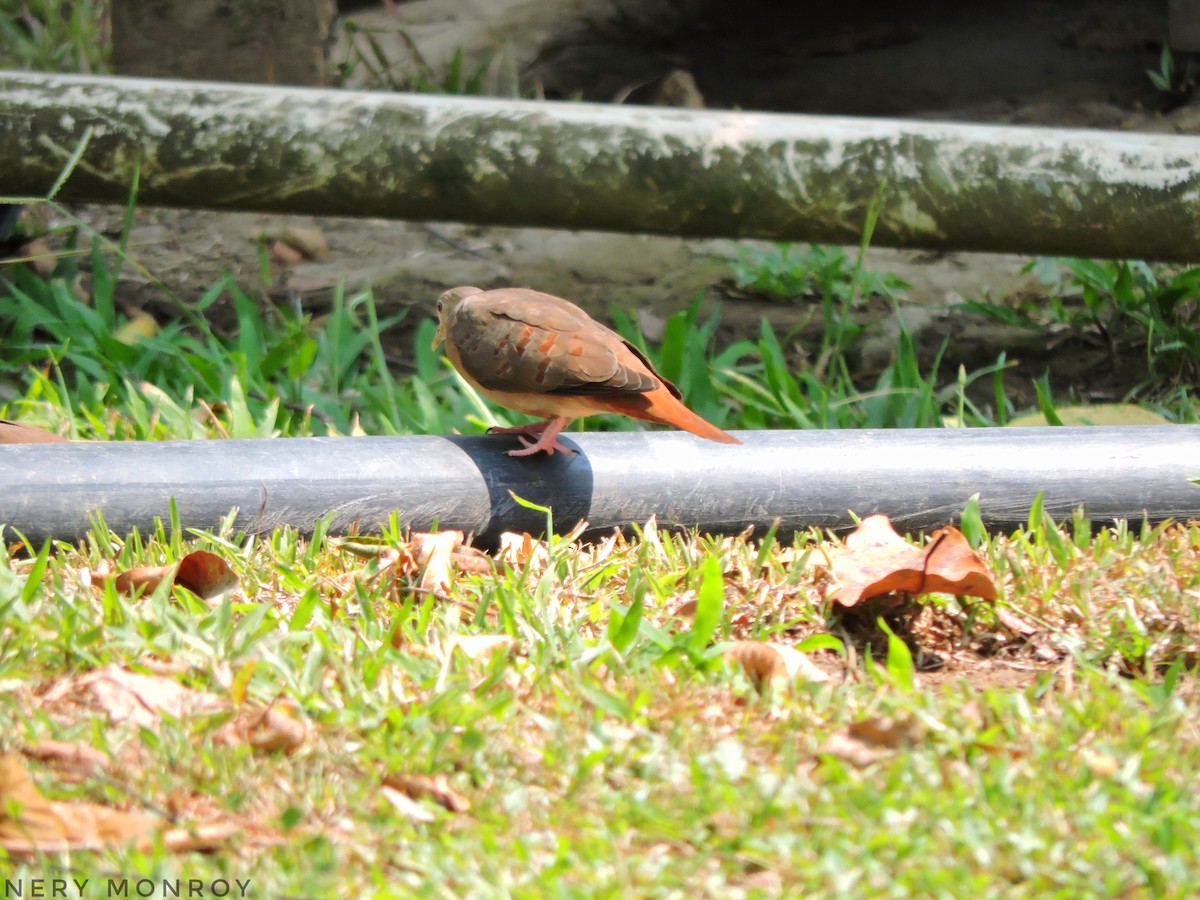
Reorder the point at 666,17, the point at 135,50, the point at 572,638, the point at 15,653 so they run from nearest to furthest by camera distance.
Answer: the point at 15,653, the point at 572,638, the point at 135,50, the point at 666,17

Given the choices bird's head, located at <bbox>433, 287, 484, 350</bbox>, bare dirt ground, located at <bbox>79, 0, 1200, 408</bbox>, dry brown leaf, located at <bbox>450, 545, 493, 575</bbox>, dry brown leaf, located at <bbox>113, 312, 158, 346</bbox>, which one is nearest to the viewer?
dry brown leaf, located at <bbox>450, 545, 493, 575</bbox>

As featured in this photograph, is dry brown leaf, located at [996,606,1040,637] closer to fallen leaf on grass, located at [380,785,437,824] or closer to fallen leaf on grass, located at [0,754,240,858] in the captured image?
fallen leaf on grass, located at [380,785,437,824]

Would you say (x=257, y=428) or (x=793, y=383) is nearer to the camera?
(x=257, y=428)

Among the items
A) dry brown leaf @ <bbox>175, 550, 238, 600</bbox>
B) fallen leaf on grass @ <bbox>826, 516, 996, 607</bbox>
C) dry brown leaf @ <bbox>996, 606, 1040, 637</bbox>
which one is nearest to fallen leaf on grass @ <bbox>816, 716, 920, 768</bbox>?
fallen leaf on grass @ <bbox>826, 516, 996, 607</bbox>

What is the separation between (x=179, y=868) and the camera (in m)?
1.51

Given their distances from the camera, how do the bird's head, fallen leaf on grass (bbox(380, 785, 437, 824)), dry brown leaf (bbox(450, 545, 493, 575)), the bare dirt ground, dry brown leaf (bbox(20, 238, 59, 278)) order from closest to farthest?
fallen leaf on grass (bbox(380, 785, 437, 824)) < dry brown leaf (bbox(450, 545, 493, 575)) < the bird's head < dry brown leaf (bbox(20, 238, 59, 278)) < the bare dirt ground

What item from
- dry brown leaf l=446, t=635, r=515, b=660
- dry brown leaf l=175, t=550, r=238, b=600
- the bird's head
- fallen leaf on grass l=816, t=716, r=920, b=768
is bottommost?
dry brown leaf l=175, t=550, r=238, b=600

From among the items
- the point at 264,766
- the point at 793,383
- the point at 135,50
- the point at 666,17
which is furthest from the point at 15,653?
the point at 666,17

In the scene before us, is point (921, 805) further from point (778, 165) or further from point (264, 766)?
point (778, 165)

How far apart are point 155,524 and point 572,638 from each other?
93cm

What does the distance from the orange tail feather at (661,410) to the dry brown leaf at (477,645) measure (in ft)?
2.12

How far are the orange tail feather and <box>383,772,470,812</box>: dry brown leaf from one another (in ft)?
3.38

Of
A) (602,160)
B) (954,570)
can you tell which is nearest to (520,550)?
(954,570)

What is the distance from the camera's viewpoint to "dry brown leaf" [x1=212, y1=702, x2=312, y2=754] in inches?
69.2
